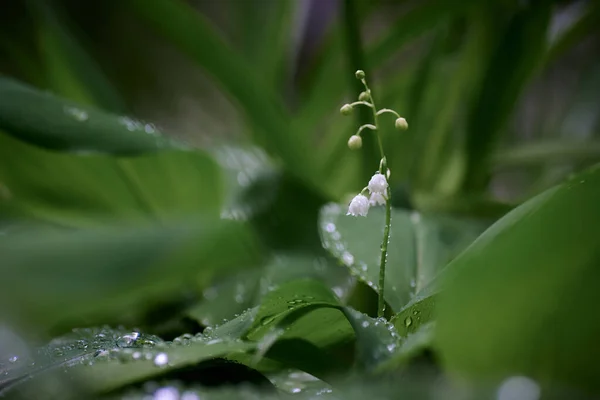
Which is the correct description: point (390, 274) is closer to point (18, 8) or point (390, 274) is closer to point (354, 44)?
point (354, 44)

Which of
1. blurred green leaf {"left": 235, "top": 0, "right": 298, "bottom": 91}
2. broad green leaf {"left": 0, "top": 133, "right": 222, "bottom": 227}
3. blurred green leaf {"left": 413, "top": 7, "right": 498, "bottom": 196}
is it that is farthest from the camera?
blurred green leaf {"left": 235, "top": 0, "right": 298, "bottom": 91}

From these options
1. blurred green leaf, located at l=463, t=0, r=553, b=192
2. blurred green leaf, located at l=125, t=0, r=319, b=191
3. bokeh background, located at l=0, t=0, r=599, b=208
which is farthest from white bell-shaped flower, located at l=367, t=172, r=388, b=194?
blurred green leaf, located at l=463, t=0, r=553, b=192

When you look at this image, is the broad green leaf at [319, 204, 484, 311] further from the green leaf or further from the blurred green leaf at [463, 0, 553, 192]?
the blurred green leaf at [463, 0, 553, 192]

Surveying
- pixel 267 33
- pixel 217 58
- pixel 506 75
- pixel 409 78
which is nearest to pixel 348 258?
pixel 217 58

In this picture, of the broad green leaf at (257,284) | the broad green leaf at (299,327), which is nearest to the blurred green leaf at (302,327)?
the broad green leaf at (299,327)

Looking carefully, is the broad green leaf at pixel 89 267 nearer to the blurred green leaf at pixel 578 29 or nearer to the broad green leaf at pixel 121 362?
the broad green leaf at pixel 121 362

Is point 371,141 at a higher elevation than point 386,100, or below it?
below

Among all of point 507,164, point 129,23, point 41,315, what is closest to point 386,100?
point 507,164

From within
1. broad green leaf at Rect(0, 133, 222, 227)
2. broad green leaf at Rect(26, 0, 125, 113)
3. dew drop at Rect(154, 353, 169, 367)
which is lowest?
dew drop at Rect(154, 353, 169, 367)
